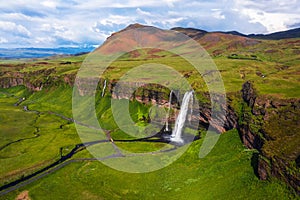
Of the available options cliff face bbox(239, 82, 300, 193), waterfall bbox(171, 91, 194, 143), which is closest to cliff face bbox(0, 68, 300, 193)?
cliff face bbox(239, 82, 300, 193)

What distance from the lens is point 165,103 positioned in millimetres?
110438

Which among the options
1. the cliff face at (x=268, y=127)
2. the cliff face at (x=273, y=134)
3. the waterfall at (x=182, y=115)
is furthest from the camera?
the waterfall at (x=182, y=115)

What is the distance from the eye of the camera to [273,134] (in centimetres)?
5572

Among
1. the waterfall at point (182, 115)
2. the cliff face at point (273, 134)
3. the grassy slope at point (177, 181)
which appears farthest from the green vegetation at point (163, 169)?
the waterfall at point (182, 115)

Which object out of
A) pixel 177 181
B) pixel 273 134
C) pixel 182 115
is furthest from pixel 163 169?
pixel 182 115

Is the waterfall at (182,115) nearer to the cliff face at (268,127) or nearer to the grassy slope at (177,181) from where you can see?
the cliff face at (268,127)

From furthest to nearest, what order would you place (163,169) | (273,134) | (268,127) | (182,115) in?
(182,115) < (163,169) < (268,127) < (273,134)

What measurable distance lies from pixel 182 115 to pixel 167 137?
28.2ft

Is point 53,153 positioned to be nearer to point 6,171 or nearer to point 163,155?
point 6,171

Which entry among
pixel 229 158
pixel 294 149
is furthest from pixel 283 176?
pixel 229 158

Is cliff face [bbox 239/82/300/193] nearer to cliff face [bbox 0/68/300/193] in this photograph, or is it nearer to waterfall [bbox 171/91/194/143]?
cliff face [bbox 0/68/300/193]

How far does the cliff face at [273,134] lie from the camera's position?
156 feet

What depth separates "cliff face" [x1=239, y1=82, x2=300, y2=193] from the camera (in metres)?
47.4

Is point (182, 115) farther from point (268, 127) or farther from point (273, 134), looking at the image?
point (273, 134)
